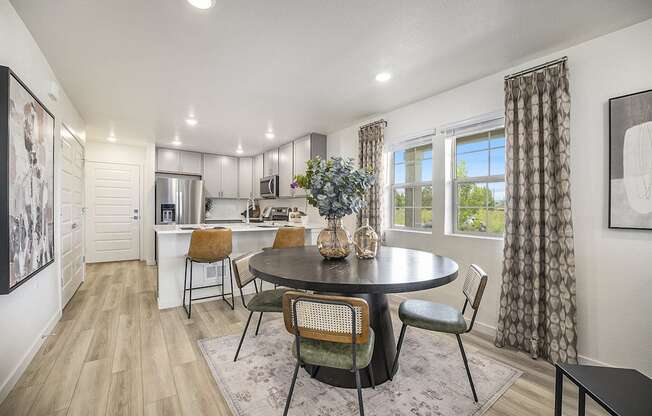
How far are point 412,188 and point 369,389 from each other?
2383 mm

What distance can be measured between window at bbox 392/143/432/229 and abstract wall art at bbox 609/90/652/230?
1.54 metres

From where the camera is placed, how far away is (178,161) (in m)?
5.93

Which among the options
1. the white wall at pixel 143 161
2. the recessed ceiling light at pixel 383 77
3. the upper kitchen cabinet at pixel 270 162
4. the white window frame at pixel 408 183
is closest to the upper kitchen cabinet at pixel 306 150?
the upper kitchen cabinet at pixel 270 162

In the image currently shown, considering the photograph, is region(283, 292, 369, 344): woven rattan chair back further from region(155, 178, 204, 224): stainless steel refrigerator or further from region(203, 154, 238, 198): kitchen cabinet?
region(203, 154, 238, 198): kitchen cabinet

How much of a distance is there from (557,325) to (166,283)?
12.3ft

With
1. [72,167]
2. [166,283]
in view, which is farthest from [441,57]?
[72,167]

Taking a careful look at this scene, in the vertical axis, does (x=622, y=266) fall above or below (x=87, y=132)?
below

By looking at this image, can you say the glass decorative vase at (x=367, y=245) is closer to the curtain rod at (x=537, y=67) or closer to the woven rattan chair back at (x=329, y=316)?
the woven rattan chair back at (x=329, y=316)

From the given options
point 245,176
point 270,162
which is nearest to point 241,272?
point 270,162

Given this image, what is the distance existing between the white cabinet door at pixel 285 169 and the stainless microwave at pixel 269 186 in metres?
0.08

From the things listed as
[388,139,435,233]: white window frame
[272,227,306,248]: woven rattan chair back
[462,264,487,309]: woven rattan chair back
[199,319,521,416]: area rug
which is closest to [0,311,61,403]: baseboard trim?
[199,319,521,416]: area rug

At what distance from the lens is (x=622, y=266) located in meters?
1.99

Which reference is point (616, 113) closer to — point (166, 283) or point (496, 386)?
point (496, 386)

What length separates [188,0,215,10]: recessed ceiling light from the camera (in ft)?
5.61
